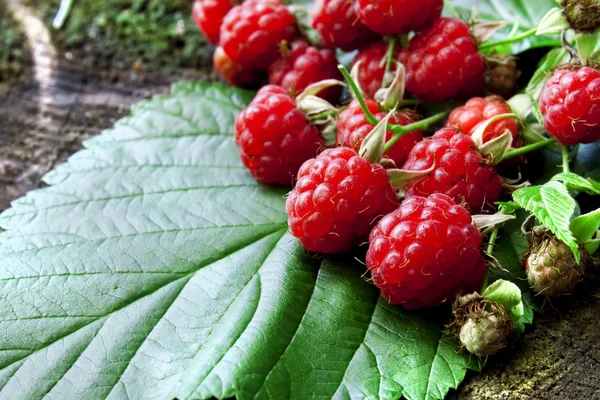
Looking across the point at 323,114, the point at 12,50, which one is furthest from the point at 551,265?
the point at 12,50

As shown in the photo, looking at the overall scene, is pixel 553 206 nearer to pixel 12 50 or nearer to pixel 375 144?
pixel 375 144

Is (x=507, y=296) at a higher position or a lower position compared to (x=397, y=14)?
lower

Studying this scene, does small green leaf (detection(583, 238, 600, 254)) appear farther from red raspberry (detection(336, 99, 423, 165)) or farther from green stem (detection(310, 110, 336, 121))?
green stem (detection(310, 110, 336, 121))

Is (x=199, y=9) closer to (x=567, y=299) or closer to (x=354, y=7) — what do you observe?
(x=354, y=7)

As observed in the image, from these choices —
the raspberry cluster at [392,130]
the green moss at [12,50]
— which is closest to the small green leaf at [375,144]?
the raspberry cluster at [392,130]

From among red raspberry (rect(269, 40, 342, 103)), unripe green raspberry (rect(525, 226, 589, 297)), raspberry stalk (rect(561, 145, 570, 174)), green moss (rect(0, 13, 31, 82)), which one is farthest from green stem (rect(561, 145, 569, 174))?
green moss (rect(0, 13, 31, 82))

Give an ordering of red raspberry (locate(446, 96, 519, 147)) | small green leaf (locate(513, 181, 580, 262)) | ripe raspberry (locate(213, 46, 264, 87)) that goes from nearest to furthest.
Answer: small green leaf (locate(513, 181, 580, 262)), red raspberry (locate(446, 96, 519, 147)), ripe raspberry (locate(213, 46, 264, 87))
